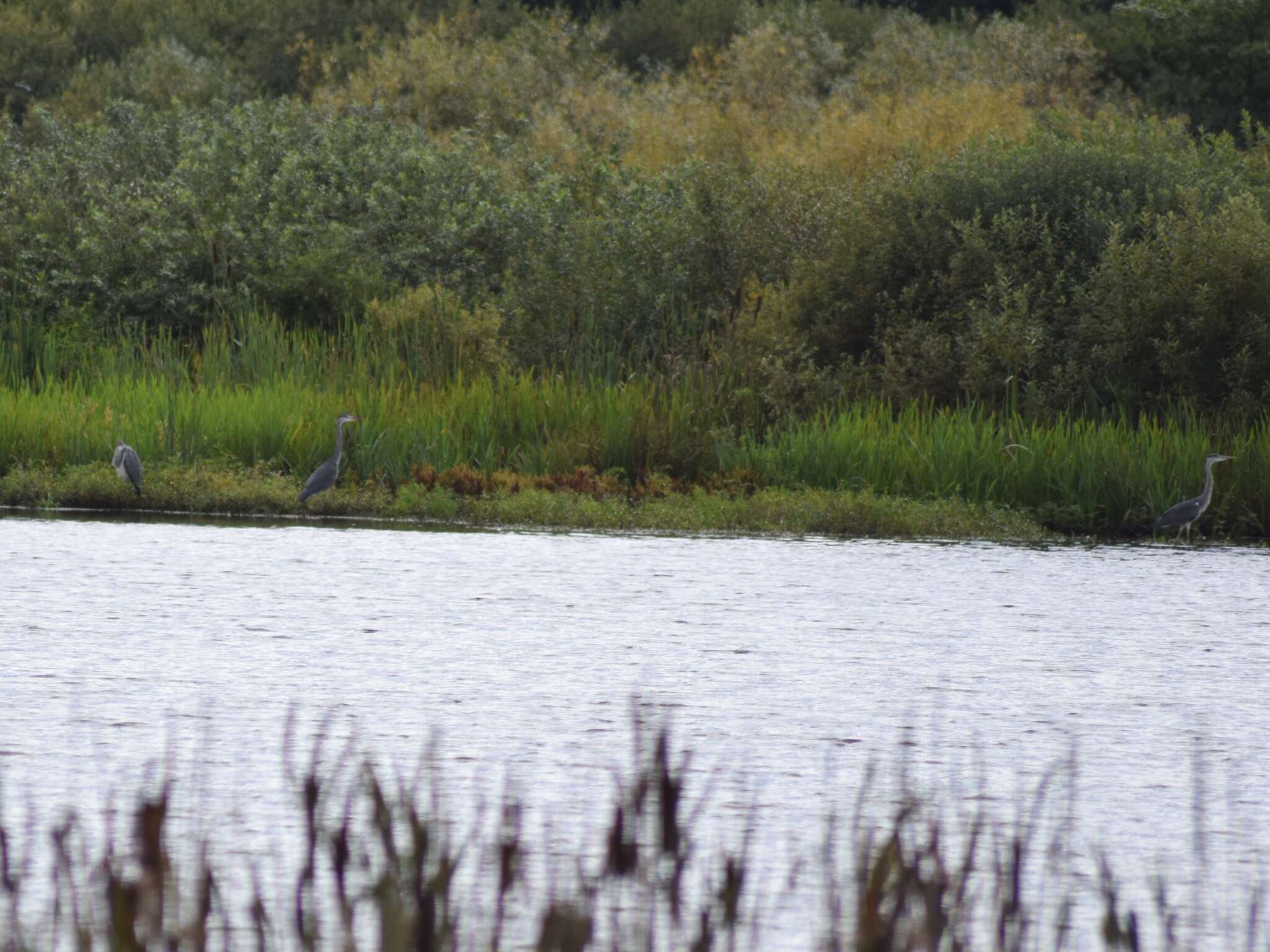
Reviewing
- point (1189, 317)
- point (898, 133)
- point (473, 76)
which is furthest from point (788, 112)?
point (1189, 317)

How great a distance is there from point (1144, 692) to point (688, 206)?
1557 centimetres

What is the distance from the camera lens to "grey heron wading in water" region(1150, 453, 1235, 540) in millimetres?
16984

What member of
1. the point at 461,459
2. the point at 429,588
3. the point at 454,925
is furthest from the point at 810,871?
the point at 461,459

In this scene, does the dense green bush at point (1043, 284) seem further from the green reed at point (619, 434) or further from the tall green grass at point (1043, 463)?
the tall green grass at point (1043, 463)

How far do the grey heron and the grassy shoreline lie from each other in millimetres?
585

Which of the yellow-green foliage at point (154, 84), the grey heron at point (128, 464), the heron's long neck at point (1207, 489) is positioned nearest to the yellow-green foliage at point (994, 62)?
the yellow-green foliage at point (154, 84)

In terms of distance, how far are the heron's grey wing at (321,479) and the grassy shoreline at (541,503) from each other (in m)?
0.46

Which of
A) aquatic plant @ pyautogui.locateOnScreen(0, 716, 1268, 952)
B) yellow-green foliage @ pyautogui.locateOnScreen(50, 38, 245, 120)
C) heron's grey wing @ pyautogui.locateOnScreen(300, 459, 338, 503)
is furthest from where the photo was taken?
yellow-green foliage @ pyautogui.locateOnScreen(50, 38, 245, 120)

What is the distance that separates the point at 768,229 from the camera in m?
24.5

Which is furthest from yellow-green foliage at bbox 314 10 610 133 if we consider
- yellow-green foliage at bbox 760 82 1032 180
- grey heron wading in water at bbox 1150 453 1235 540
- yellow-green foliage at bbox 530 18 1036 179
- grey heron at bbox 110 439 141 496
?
grey heron wading in water at bbox 1150 453 1235 540

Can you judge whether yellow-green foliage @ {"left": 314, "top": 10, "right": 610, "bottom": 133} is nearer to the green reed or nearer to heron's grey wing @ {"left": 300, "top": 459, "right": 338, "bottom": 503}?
the green reed

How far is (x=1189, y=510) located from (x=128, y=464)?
8629mm

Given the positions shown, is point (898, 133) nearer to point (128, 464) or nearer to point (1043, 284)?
point (1043, 284)

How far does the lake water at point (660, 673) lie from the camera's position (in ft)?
24.2
